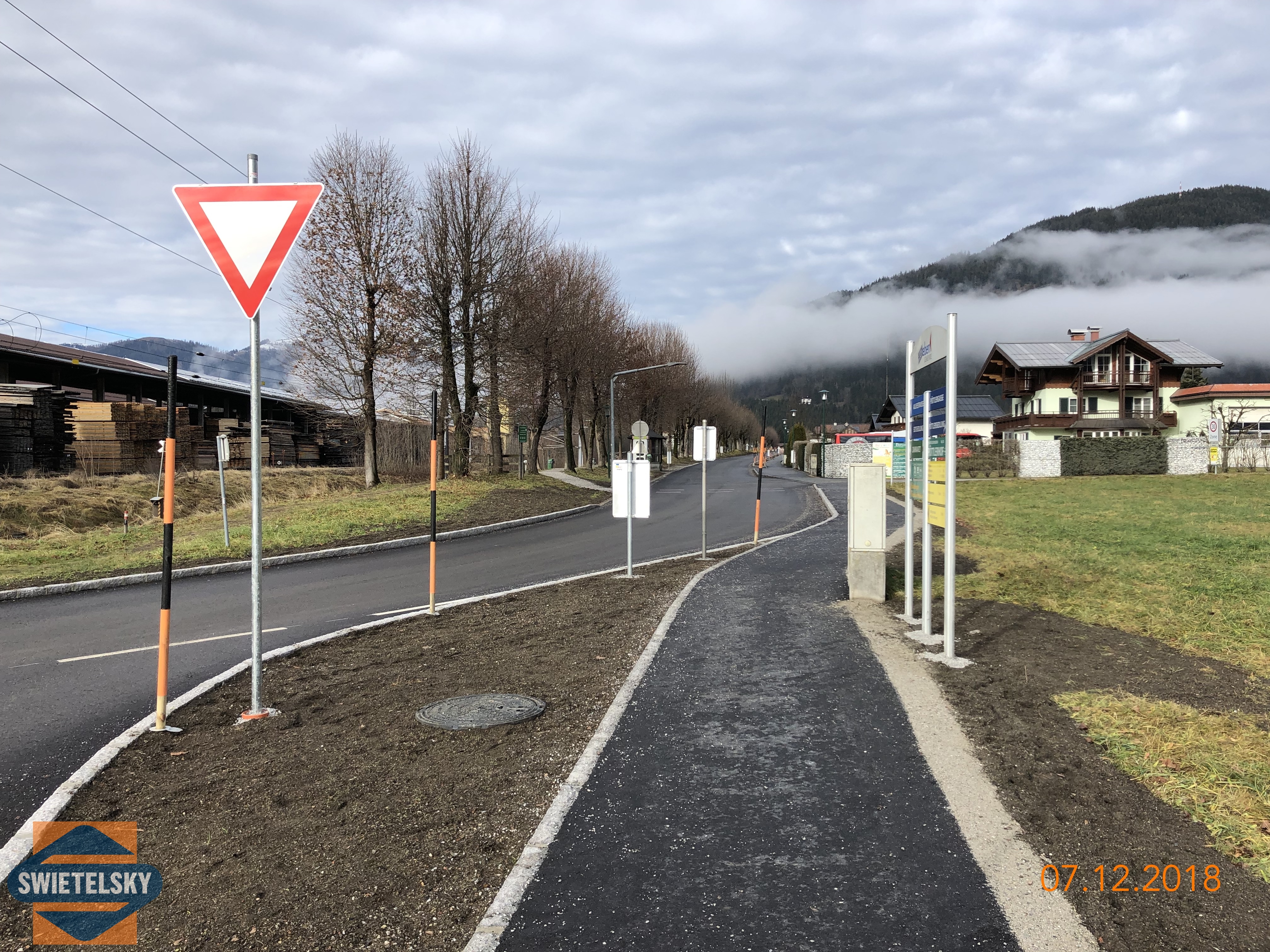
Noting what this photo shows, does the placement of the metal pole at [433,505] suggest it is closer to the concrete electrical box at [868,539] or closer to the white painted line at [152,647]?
the white painted line at [152,647]

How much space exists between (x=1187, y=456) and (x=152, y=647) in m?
45.2

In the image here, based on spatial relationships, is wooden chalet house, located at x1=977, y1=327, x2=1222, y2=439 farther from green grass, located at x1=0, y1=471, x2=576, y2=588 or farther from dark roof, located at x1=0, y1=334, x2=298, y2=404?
dark roof, located at x1=0, y1=334, x2=298, y2=404

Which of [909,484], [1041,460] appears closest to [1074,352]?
[1041,460]

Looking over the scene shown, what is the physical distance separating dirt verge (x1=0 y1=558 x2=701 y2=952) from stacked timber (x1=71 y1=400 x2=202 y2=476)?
90.1 ft

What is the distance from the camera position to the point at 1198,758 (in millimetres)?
4387

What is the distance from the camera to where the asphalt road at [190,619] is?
538 cm

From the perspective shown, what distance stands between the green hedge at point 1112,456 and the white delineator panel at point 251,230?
41.8 meters

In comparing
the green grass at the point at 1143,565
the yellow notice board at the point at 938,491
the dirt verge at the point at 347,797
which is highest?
the yellow notice board at the point at 938,491

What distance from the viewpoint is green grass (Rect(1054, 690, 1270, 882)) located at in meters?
3.62

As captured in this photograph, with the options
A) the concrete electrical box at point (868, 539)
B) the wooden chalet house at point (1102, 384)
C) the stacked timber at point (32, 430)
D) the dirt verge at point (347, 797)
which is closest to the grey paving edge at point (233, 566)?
the dirt verge at point (347, 797)

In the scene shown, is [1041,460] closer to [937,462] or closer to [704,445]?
[704,445]

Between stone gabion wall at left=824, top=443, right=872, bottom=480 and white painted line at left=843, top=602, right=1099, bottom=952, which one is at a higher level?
stone gabion wall at left=824, top=443, right=872, bottom=480

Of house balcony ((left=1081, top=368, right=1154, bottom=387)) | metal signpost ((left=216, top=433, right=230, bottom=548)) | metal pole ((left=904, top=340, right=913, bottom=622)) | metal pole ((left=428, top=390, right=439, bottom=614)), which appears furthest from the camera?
house balcony ((left=1081, top=368, right=1154, bottom=387))

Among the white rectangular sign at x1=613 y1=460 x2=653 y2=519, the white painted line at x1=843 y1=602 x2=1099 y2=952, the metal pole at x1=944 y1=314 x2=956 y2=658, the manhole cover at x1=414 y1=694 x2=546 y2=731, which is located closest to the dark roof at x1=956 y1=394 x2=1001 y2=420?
the white rectangular sign at x1=613 y1=460 x2=653 y2=519
